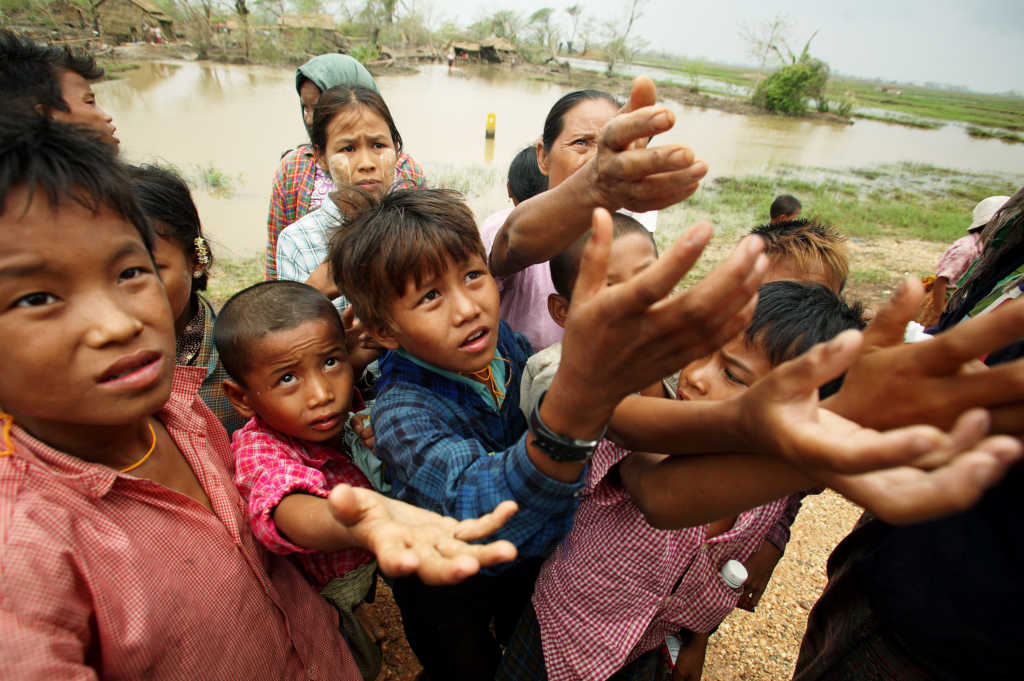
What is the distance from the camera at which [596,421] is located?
86cm

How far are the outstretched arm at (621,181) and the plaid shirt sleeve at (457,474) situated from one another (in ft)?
2.03

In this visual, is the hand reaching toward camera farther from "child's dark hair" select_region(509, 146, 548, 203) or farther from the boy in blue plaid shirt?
"child's dark hair" select_region(509, 146, 548, 203)

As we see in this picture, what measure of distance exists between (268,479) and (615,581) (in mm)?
897

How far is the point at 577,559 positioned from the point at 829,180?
1819 centimetres

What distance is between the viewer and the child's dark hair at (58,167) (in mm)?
804

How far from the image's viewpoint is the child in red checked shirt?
1.30 metres

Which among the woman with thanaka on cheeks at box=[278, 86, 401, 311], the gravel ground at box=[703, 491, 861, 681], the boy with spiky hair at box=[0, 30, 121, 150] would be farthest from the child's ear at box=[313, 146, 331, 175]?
the gravel ground at box=[703, 491, 861, 681]

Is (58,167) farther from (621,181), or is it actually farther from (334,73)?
(334,73)

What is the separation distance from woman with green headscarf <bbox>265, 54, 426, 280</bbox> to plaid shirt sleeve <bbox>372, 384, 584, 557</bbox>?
1.56 m

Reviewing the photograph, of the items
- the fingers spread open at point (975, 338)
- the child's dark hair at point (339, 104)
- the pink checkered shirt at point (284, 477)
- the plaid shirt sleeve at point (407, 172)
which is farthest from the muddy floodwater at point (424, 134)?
the fingers spread open at point (975, 338)

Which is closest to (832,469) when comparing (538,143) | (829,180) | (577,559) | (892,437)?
(892,437)

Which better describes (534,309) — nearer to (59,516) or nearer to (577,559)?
(577,559)

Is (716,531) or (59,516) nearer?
(59,516)

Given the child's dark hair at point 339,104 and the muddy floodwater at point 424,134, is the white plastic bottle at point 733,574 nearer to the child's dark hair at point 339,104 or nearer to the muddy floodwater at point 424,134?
the child's dark hair at point 339,104
